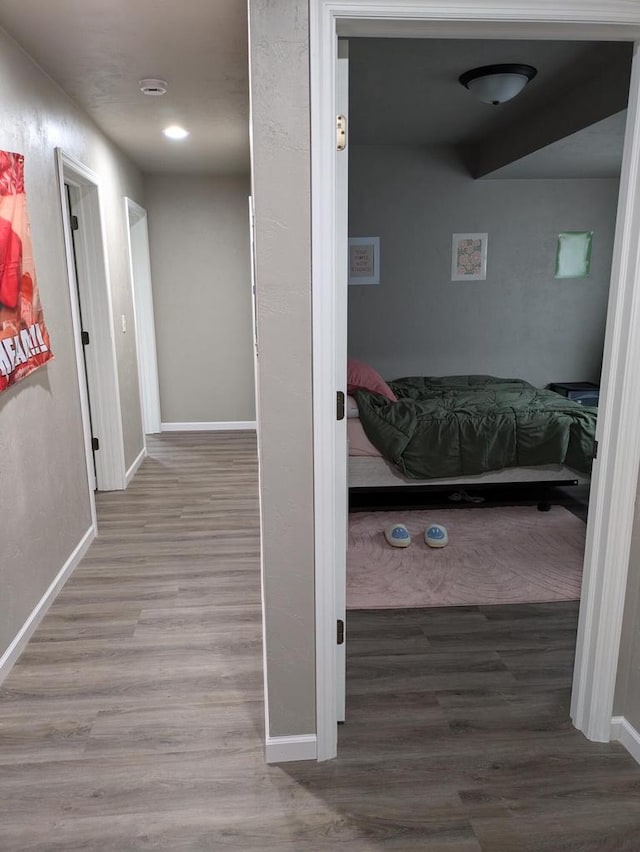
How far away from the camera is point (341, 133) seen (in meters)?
1.63

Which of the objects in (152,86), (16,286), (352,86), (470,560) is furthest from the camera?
(352,86)

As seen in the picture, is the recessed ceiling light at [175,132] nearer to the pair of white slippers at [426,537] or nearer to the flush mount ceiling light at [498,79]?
the flush mount ceiling light at [498,79]

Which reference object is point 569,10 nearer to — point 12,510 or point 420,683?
point 420,683

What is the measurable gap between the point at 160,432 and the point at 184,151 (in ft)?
8.83

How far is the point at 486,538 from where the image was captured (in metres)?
3.51

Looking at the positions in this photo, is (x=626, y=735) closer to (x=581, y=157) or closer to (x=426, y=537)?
(x=426, y=537)

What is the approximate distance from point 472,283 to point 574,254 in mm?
959

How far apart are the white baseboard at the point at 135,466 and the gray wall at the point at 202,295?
1001 mm

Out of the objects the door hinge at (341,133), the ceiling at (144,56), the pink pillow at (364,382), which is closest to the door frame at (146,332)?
the ceiling at (144,56)

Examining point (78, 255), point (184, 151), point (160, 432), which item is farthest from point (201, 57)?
point (160, 432)

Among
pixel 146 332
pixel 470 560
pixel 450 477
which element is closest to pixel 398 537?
pixel 470 560

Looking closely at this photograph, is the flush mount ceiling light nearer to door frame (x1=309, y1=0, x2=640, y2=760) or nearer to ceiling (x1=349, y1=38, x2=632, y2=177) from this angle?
ceiling (x1=349, y1=38, x2=632, y2=177)

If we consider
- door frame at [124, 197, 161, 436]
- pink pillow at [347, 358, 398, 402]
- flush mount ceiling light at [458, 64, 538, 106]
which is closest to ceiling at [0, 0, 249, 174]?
flush mount ceiling light at [458, 64, 538, 106]

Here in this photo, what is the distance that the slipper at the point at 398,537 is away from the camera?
337cm
